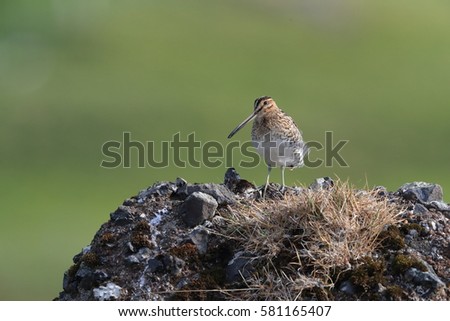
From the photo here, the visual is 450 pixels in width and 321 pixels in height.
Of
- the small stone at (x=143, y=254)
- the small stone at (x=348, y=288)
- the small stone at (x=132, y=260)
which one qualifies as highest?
the small stone at (x=143, y=254)

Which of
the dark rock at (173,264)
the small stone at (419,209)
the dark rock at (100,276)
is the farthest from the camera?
the small stone at (419,209)

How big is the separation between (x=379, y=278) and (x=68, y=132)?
46.9 m

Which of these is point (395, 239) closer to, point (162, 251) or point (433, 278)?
point (433, 278)

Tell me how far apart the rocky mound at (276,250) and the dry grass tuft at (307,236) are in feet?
0.05

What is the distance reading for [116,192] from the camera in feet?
163

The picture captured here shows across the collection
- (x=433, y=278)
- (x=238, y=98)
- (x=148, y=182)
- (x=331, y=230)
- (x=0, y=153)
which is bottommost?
(x=433, y=278)

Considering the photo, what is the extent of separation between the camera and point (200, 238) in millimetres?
13602

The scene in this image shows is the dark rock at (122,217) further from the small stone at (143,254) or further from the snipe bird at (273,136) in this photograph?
the snipe bird at (273,136)

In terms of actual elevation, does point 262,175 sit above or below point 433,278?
above

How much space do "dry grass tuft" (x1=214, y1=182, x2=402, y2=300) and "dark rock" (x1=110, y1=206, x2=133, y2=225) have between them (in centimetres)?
158

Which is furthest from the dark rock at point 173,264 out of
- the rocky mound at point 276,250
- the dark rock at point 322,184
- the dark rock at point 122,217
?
the dark rock at point 322,184

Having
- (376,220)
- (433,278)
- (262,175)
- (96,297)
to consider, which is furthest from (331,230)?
(262,175)

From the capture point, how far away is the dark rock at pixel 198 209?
14.1m

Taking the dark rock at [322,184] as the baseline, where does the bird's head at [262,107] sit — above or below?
above
